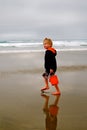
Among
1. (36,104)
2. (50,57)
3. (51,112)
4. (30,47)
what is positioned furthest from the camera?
(30,47)

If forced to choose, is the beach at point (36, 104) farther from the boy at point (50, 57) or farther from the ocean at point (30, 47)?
the ocean at point (30, 47)

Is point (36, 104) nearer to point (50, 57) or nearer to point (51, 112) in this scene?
point (51, 112)

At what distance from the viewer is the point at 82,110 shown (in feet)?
20.6

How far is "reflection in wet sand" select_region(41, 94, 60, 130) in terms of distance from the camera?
527cm

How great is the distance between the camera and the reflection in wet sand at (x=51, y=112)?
5266 millimetres

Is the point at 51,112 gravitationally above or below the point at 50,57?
below

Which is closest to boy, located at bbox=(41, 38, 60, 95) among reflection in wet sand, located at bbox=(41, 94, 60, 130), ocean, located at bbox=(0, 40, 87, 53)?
reflection in wet sand, located at bbox=(41, 94, 60, 130)

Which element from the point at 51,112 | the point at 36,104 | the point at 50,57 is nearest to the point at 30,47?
the point at 50,57

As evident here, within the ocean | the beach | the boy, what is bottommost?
the ocean

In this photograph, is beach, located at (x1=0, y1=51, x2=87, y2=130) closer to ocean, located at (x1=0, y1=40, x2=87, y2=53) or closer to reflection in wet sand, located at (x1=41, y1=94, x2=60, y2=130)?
reflection in wet sand, located at (x1=41, y1=94, x2=60, y2=130)

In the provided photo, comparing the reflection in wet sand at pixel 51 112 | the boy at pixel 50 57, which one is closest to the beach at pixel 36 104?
the reflection in wet sand at pixel 51 112

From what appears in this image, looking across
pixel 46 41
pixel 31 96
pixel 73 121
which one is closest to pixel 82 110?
pixel 73 121

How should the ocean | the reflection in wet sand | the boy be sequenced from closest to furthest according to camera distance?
the reflection in wet sand, the boy, the ocean

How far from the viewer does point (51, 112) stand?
242 inches
